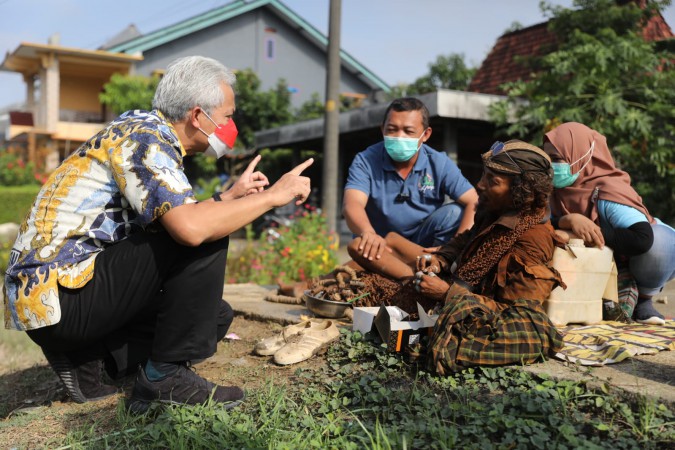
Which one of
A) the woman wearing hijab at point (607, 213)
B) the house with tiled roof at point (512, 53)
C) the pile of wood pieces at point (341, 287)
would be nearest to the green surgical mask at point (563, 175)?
the woman wearing hijab at point (607, 213)

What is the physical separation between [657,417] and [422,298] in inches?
57.3

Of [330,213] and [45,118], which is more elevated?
[45,118]

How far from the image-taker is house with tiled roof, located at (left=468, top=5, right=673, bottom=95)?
41.4 ft

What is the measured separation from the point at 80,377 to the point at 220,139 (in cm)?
136

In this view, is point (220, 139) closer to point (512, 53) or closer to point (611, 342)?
point (611, 342)

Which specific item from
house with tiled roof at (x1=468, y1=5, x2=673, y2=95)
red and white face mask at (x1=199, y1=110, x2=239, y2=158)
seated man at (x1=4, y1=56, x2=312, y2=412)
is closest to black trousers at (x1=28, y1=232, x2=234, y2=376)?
seated man at (x1=4, y1=56, x2=312, y2=412)

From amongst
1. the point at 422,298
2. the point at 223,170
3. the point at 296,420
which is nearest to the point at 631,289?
the point at 422,298

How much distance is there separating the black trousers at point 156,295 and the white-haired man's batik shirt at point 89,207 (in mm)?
65

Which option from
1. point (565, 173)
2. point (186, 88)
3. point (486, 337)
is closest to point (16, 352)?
point (186, 88)

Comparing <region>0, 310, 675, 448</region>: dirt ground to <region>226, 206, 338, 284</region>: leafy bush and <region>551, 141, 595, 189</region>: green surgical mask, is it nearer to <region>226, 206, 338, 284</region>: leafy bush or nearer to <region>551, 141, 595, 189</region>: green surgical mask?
<region>551, 141, 595, 189</region>: green surgical mask

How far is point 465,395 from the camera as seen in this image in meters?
2.51

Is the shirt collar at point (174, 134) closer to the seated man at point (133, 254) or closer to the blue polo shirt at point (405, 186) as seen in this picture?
the seated man at point (133, 254)

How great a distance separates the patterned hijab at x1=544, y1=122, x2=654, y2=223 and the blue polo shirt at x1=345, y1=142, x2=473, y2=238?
0.84 m

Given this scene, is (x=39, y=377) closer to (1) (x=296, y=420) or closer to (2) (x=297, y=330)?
(2) (x=297, y=330)
